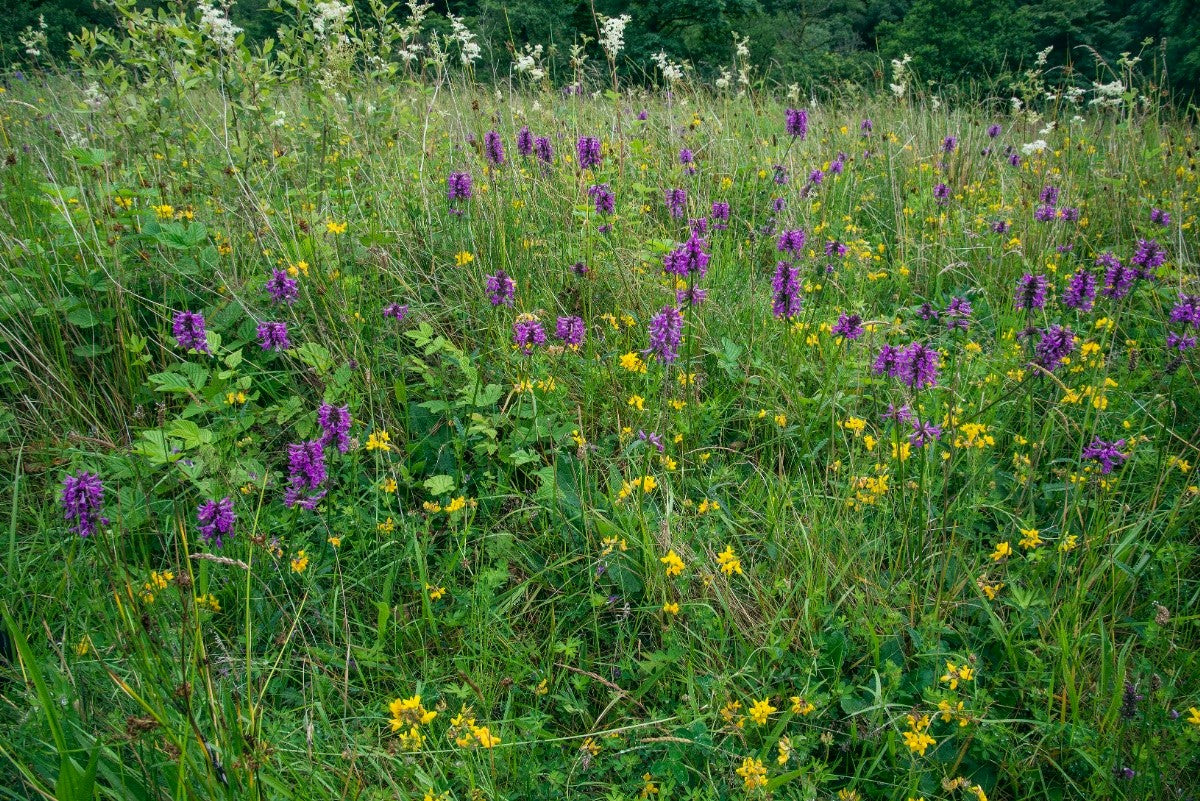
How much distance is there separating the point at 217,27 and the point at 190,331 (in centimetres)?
159

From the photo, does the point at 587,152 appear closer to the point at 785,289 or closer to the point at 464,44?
the point at 785,289

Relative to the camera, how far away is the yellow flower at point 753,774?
135 centimetres

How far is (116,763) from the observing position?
4.59 ft

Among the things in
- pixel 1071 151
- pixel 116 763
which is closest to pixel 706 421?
pixel 116 763

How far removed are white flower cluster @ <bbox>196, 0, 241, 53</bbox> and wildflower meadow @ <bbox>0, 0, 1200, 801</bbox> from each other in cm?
2

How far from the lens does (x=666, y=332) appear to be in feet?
7.53

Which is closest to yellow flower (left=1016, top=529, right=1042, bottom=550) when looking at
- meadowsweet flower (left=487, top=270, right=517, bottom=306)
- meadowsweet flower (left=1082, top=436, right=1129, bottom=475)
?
meadowsweet flower (left=1082, top=436, right=1129, bottom=475)

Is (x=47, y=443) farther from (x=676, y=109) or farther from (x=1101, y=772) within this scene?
(x=676, y=109)

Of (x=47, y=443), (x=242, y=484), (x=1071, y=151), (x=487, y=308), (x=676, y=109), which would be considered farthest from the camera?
(x=676, y=109)

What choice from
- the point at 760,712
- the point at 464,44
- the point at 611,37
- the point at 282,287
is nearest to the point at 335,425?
the point at 282,287

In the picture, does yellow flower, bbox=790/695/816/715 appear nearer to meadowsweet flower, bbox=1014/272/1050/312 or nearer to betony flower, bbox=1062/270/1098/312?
meadowsweet flower, bbox=1014/272/1050/312

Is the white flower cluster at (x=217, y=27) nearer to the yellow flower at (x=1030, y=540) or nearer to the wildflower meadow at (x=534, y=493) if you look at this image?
the wildflower meadow at (x=534, y=493)

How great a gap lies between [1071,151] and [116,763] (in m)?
6.45

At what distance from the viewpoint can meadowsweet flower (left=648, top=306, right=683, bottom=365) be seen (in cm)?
226
